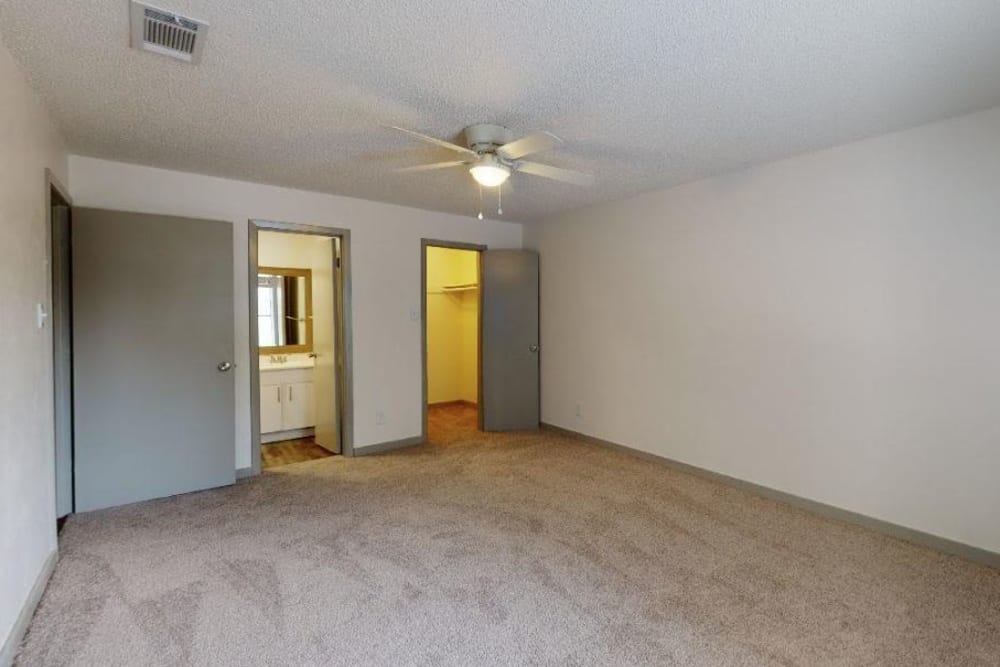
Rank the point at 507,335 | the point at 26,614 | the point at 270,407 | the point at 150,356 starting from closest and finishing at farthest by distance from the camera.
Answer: the point at 26,614, the point at 150,356, the point at 270,407, the point at 507,335

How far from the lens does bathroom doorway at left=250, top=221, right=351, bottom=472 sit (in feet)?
13.8

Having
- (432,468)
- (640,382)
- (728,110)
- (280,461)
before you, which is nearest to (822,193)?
(728,110)

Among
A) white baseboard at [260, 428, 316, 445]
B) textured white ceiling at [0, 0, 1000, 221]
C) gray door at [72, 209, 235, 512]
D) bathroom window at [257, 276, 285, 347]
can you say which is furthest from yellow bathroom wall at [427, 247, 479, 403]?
textured white ceiling at [0, 0, 1000, 221]

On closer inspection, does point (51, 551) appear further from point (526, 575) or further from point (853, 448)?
point (853, 448)

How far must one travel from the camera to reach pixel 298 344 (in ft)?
18.1

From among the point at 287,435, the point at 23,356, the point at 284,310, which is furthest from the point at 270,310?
the point at 23,356

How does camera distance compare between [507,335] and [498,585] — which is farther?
[507,335]

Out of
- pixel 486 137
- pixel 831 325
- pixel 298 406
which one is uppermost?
pixel 486 137

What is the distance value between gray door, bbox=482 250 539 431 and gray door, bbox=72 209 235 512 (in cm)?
248

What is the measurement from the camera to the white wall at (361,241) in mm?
3492

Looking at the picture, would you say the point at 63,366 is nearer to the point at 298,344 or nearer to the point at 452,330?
the point at 298,344

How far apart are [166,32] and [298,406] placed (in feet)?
12.7

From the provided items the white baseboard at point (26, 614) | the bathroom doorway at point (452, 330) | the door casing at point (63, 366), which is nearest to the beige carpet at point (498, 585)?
the white baseboard at point (26, 614)

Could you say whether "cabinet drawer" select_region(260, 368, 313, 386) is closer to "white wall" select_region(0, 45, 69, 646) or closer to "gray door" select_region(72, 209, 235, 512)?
"gray door" select_region(72, 209, 235, 512)
